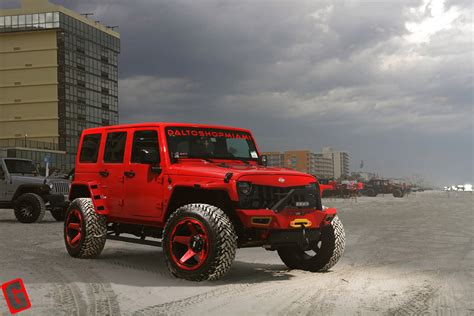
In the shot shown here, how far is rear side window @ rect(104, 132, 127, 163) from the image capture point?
827cm

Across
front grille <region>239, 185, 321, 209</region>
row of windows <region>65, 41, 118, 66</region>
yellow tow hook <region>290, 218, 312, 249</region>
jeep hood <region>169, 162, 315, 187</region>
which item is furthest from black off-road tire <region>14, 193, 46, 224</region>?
row of windows <region>65, 41, 118, 66</region>

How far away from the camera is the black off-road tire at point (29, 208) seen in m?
16.2

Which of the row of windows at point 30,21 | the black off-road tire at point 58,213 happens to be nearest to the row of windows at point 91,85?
the row of windows at point 30,21

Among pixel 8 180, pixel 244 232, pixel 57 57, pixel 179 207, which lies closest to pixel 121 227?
pixel 179 207

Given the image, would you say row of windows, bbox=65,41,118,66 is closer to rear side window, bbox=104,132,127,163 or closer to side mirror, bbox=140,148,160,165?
rear side window, bbox=104,132,127,163

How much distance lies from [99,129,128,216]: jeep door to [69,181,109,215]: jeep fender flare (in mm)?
89

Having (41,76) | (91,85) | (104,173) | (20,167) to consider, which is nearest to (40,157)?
(41,76)

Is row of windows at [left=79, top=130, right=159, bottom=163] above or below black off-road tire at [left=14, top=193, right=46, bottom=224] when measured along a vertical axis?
above

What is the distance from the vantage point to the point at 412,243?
11.4 m

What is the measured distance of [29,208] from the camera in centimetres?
1645

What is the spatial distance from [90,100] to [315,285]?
91.2 metres

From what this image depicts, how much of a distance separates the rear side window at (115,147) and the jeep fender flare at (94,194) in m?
0.50

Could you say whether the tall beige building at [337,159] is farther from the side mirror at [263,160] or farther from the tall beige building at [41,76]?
the side mirror at [263,160]

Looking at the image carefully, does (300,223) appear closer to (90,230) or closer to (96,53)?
(90,230)
